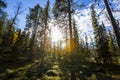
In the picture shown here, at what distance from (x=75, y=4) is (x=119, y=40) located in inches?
330

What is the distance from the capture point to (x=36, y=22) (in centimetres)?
4294

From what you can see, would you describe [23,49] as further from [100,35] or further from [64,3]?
[64,3]

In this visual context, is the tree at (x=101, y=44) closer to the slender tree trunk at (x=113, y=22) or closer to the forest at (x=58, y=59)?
the forest at (x=58, y=59)

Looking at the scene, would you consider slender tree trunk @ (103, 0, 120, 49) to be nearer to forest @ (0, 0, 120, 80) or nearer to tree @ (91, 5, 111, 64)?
forest @ (0, 0, 120, 80)

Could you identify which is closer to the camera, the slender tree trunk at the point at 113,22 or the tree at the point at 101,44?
the slender tree trunk at the point at 113,22

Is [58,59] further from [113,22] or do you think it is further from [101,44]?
[113,22]

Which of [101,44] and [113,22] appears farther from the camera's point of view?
[101,44]

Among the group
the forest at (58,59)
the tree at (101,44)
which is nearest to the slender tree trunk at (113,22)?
the forest at (58,59)

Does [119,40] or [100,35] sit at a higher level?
[100,35]

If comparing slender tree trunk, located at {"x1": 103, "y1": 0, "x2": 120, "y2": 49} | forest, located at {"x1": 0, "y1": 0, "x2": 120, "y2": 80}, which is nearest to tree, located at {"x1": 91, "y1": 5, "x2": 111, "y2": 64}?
forest, located at {"x1": 0, "y1": 0, "x2": 120, "y2": 80}

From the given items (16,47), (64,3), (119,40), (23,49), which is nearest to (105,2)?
(119,40)

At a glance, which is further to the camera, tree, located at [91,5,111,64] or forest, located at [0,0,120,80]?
tree, located at [91,5,111,64]

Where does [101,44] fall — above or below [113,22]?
above

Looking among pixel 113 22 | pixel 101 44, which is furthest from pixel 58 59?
pixel 113 22
